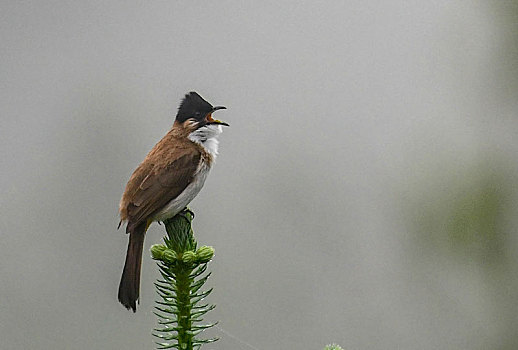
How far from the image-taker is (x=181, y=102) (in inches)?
33.8

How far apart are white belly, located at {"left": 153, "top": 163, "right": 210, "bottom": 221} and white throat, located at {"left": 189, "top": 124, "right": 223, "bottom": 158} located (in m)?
0.04

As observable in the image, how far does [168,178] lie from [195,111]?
0.14m

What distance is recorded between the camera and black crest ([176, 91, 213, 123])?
0.83 meters

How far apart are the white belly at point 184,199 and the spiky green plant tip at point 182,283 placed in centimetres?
11

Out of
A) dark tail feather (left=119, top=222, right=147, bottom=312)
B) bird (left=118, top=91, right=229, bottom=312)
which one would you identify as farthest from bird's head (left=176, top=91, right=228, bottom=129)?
dark tail feather (left=119, top=222, right=147, bottom=312)

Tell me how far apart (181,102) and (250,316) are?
74.7 inches

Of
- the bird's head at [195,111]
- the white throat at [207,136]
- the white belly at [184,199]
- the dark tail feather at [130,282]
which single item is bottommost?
the dark tail feather at [130,282]

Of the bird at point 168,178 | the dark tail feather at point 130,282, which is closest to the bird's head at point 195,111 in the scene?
the bird at point 168,178

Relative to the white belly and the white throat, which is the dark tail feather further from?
the white throat

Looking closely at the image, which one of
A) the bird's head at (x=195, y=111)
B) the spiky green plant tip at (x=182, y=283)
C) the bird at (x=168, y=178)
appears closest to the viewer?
the spiky green plant tip at (x=182, y=283)

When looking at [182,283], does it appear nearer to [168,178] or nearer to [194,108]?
[168,178]

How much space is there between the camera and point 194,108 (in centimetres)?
84

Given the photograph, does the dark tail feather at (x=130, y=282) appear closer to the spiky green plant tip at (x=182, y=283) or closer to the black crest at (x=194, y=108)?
the spiky green plant tip at (x=182, y=283)

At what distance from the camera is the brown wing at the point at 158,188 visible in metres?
0.69
